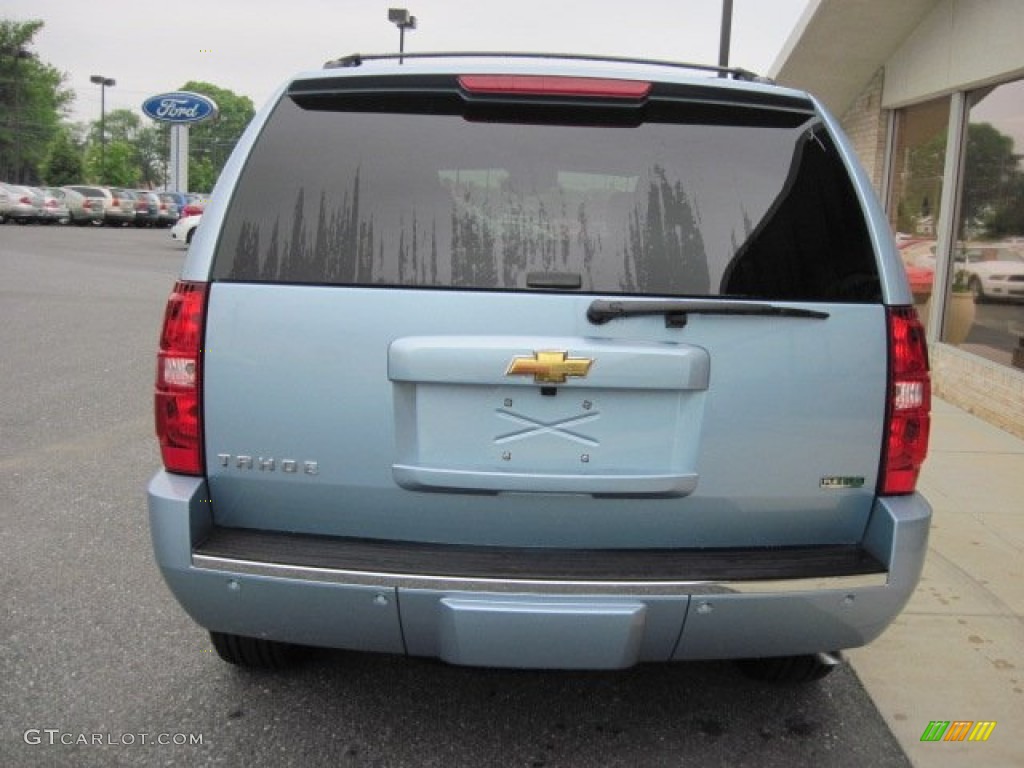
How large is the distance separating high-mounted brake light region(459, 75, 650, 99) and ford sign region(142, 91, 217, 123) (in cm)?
5126

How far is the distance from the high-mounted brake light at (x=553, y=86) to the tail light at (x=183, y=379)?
0.95m

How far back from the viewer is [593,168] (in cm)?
272

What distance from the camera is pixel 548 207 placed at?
2.69m

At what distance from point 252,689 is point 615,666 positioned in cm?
146

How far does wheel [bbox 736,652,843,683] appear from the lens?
10.7 feet

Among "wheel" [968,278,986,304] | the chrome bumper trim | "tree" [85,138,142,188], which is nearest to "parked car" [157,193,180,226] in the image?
"tree" [85,138,142,188]

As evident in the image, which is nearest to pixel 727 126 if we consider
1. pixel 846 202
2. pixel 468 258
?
pixel 846 202

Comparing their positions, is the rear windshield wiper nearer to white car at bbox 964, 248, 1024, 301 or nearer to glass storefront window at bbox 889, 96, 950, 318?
white car at bbox 964, 248, 1024, 301

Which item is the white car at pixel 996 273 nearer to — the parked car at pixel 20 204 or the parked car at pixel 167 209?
the parked car at pixel 20 204

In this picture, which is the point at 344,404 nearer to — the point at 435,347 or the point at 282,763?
the point at 435,347

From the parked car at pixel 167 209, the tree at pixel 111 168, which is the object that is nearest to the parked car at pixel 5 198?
the parked car at pixel 167 209

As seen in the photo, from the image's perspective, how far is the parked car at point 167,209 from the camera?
4803cm

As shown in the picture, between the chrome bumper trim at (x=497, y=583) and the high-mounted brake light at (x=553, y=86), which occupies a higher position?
the high-mounted brake light at (x=553, y=86)

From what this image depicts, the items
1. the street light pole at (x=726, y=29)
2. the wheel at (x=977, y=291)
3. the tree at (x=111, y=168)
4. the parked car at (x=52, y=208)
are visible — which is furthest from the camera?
the tree at (x=111, y=168)
